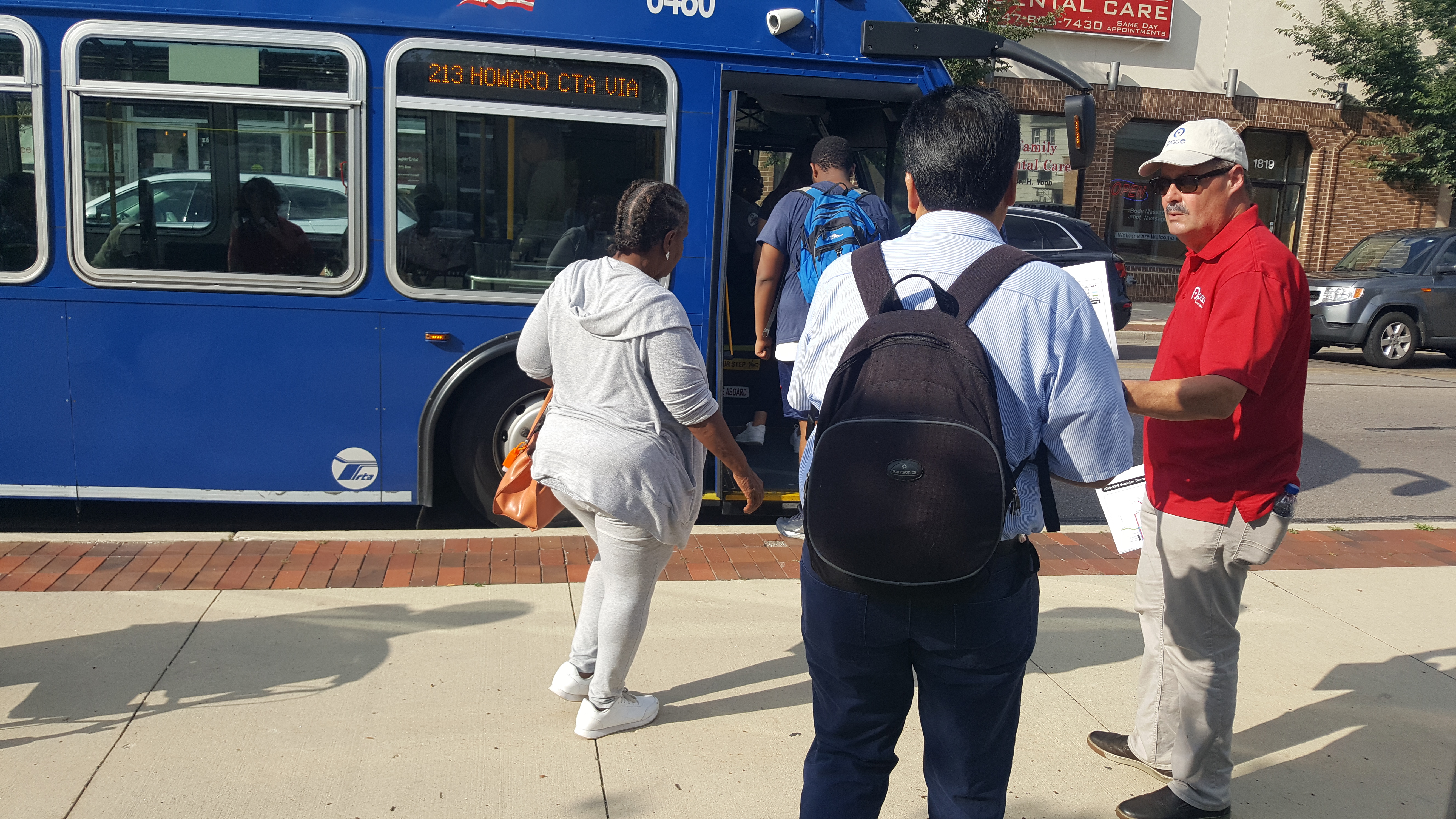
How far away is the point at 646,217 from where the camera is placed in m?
3.22

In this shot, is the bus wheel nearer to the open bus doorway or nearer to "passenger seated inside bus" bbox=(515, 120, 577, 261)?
"passenger seated inside bus" bbox=(515, 120, 577, 261)

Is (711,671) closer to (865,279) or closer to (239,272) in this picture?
(865,279)

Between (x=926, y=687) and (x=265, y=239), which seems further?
(x=265, y=239)

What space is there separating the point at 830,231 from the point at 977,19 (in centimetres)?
1184

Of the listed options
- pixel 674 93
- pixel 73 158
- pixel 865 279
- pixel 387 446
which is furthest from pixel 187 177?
pixel 865 279

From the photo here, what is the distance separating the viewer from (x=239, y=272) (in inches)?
208

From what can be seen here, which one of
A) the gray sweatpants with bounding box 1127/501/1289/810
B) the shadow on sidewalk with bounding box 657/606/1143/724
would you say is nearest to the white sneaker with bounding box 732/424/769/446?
the shadow on sidewalk with bounding box 657/606/1143/724

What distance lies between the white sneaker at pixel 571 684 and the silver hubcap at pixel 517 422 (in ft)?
6.67

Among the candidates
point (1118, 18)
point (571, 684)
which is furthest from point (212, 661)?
point (1118, 18)

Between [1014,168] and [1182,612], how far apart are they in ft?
4.81

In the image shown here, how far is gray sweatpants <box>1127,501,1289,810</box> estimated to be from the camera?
291cm

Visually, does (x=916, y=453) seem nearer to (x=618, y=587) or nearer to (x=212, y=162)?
(x=618, y=587)

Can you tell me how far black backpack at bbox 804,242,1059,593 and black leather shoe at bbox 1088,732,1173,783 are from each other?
1773 mm

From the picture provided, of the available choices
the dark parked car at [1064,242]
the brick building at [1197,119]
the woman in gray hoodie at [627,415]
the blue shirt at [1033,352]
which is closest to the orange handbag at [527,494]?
the woman in gray hoodie at [627,415]
